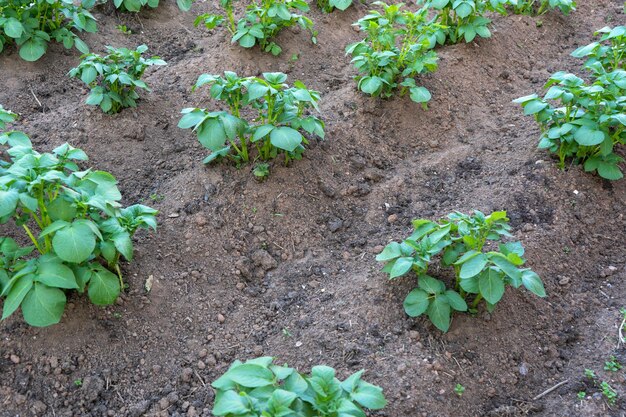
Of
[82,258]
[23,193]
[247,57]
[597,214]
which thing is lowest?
[597,214]

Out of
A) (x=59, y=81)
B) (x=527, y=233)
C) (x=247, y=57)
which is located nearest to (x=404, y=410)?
(x=527, y=233)

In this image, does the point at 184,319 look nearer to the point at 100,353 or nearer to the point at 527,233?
the point at 100,353

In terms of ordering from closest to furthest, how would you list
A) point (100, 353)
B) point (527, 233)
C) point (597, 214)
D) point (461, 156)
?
point (100, 353) < point (527, 233) < point (597, 214) < point (461, 156)

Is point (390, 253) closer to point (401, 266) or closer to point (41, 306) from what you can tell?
point (401, 266)

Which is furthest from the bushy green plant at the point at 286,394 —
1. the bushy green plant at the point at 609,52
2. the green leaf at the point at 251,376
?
the bushy green plant at the point at 609,52

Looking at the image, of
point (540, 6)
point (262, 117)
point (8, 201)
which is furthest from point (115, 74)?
point (540, 6)

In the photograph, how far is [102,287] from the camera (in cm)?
303

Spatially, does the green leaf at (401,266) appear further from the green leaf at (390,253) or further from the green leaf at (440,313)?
the green leaf at (440,313)

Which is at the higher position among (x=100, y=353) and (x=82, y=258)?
(x=82, y=258)

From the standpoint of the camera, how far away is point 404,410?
9.29ft

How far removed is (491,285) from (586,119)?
1.50 meters

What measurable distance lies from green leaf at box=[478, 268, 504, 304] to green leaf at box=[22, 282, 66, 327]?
2.00 m

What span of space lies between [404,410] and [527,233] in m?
1.43

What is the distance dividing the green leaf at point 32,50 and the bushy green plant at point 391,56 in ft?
8.35
